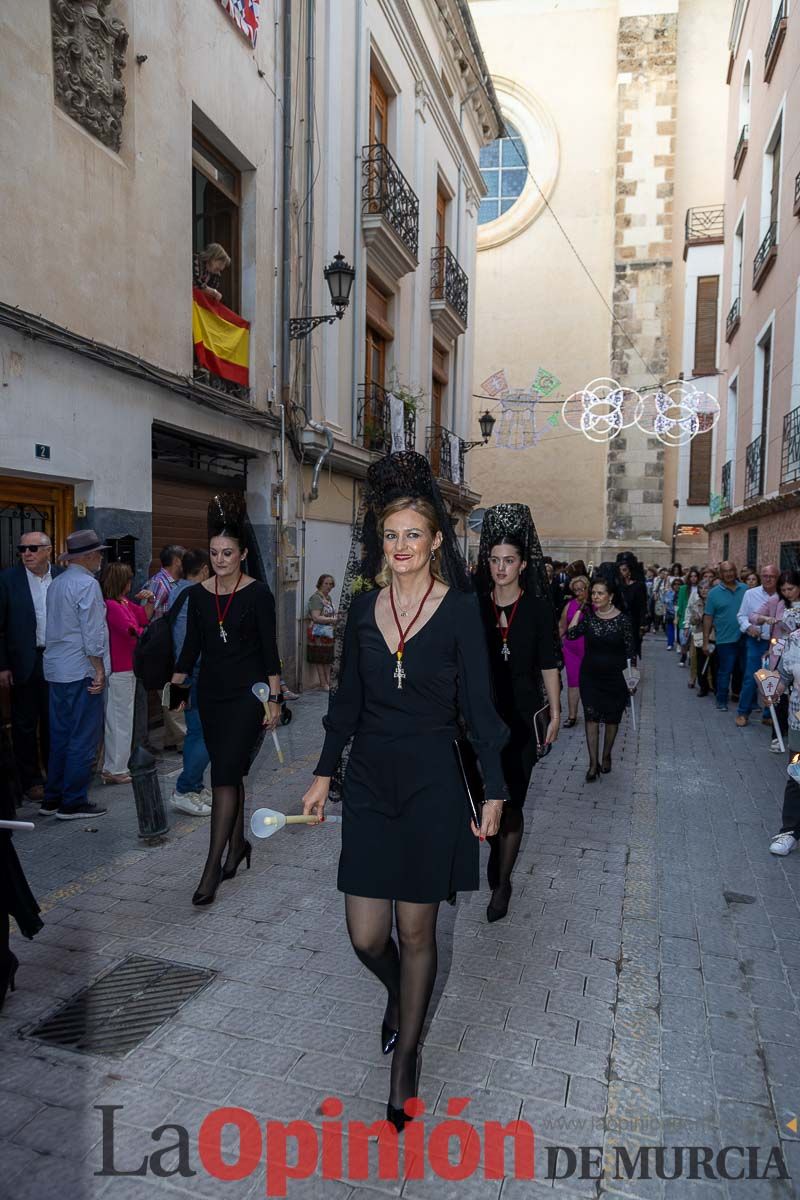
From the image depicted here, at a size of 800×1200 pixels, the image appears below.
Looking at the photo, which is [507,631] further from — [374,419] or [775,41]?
[775,41]

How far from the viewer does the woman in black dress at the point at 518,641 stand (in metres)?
4.38

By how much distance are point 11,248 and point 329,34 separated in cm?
760

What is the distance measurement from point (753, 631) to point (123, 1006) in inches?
316

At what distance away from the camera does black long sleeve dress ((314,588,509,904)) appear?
269cm

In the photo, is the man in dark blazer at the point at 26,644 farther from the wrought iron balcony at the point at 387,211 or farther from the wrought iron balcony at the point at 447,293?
the wrought iron balcony at the point at 447,293

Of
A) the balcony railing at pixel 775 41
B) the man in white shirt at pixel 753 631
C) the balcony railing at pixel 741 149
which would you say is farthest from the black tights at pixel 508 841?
the balcony railing at pixel 741 149

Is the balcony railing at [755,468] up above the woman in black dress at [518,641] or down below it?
above

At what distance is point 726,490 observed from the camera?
18391 mm

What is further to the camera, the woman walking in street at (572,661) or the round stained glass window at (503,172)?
the round stained glass window at (503,172)

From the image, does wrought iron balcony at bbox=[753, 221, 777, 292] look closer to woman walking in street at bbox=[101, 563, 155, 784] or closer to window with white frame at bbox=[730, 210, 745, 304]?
window with white frame at bbox=[730, 210, 745, 304]

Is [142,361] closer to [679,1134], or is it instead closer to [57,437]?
[57,437]

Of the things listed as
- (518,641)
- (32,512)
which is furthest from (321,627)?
(518,641)

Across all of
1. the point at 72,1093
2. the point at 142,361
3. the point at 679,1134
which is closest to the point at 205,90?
the point at 142,361

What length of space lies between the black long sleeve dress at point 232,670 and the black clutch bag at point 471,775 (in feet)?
5.50
